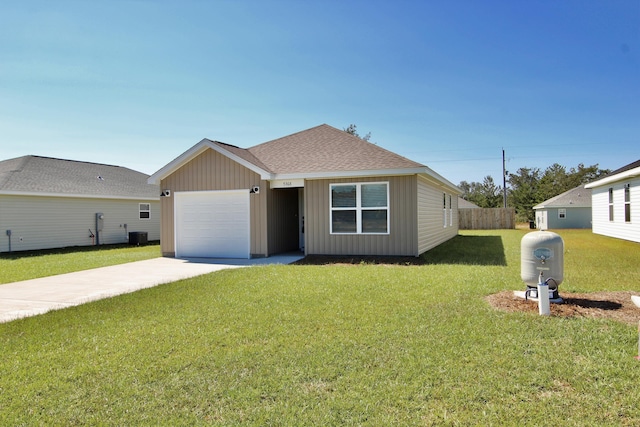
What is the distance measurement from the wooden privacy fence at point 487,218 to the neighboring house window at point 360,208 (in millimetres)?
23111

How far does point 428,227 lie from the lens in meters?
14.4

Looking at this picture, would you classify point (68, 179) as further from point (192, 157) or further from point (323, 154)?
point (323, 154)

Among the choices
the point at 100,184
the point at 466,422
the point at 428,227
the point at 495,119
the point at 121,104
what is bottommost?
the point at 466,422

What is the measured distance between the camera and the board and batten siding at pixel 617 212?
16609 millimetres

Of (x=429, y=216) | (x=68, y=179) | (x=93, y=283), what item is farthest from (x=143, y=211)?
(x=429, y=216)

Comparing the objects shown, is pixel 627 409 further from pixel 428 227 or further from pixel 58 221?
pixel 58 221

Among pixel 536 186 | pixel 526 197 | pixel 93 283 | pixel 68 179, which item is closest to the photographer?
pixel 93 283

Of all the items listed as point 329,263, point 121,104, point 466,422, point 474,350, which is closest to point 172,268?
point 329,263

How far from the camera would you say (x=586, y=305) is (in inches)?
237

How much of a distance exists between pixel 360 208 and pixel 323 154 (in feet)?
8.86

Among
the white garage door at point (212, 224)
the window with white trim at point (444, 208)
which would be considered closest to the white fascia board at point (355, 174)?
the white garage door at point (212, 224)

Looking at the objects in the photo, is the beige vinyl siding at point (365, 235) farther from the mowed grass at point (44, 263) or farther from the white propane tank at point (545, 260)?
the mowed grass at point (44, 263)

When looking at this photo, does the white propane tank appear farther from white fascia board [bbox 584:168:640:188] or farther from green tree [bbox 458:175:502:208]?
green tree [bbox 458:175:502:208]

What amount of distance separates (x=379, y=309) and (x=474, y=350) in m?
1.91
